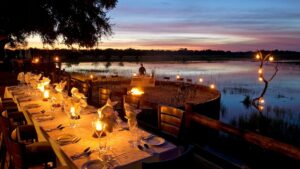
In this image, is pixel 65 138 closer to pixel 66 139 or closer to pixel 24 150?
pixel 66 139

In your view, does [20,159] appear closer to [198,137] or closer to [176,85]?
[198,137]

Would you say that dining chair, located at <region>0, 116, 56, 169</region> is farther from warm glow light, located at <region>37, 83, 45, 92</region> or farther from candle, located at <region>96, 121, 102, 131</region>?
warm glow light, located at <region>37, 83, 45, 92</region>

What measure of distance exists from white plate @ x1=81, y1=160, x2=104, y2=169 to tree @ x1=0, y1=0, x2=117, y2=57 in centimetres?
964

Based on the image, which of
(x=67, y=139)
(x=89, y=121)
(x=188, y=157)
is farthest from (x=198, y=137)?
(x=188, y=157)

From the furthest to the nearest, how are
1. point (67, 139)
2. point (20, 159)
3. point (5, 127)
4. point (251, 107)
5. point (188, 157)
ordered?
point (251, 107) → point (5, 127) → point (67, 139) → point (20, 159) → point (188, 157)

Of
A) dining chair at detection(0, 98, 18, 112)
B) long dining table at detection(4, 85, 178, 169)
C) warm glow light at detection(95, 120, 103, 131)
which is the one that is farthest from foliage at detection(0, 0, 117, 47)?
warm glow light at detection(95, 120, 103, 131)

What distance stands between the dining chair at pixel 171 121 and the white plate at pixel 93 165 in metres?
1.91

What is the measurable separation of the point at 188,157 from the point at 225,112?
48.2 ft

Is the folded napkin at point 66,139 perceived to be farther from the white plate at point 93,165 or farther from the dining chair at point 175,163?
the dining chair at point 175,163

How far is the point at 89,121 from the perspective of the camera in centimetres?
445

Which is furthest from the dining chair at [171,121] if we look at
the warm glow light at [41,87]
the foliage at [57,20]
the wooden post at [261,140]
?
the foliage at [57,20]

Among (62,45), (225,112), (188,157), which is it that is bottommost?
(225,112)

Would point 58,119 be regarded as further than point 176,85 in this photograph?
No

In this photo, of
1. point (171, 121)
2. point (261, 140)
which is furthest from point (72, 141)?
point (261, 140)
